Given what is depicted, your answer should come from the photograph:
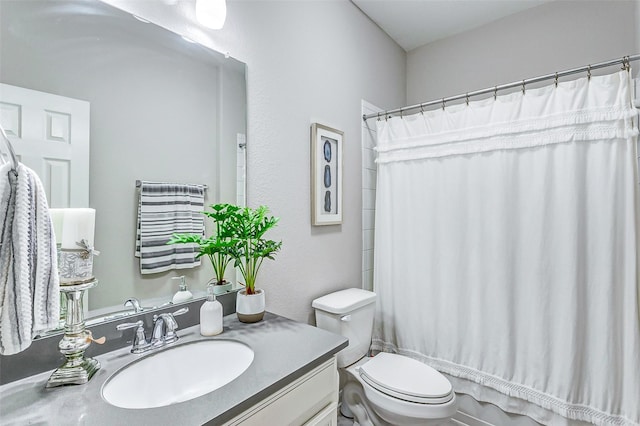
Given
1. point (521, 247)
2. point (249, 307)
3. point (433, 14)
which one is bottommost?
point (249, 307)

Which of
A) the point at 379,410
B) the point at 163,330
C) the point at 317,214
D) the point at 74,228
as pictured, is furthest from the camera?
the point at 317,214

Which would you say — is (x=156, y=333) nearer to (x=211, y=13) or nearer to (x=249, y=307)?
(x=249, y=307)

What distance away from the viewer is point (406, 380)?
1.48 m

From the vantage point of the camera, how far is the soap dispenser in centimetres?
118

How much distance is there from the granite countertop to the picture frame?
2.65ft

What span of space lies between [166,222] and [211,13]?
0.80 m

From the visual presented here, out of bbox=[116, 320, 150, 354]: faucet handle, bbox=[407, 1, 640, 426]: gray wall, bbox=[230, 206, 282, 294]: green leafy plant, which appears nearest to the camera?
bbox=[116, 320, 150, 354]: faucet handle

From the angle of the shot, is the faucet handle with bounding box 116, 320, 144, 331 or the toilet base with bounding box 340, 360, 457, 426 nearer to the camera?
the faucet handle with bounding box 116, 320, 144, 331

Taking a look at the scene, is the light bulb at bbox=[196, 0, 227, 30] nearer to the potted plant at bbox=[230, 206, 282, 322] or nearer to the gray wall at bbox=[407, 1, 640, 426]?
the potted plant at bbox=[230, 206, 282, 322]

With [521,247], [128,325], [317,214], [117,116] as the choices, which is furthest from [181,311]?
[521,247]

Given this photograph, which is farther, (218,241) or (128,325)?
(218,241)

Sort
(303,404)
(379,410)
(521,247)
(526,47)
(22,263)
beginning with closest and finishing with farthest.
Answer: (22,263)
(303,404)
(379,410)
(521,247)
(526,47)

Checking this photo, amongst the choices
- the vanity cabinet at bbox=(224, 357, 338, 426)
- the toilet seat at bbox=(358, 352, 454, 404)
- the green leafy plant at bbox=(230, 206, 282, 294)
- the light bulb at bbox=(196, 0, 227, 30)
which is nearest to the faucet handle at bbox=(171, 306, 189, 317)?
the green leafy plant at bbox=(230, 206, 282, 294)

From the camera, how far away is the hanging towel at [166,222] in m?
1.09
